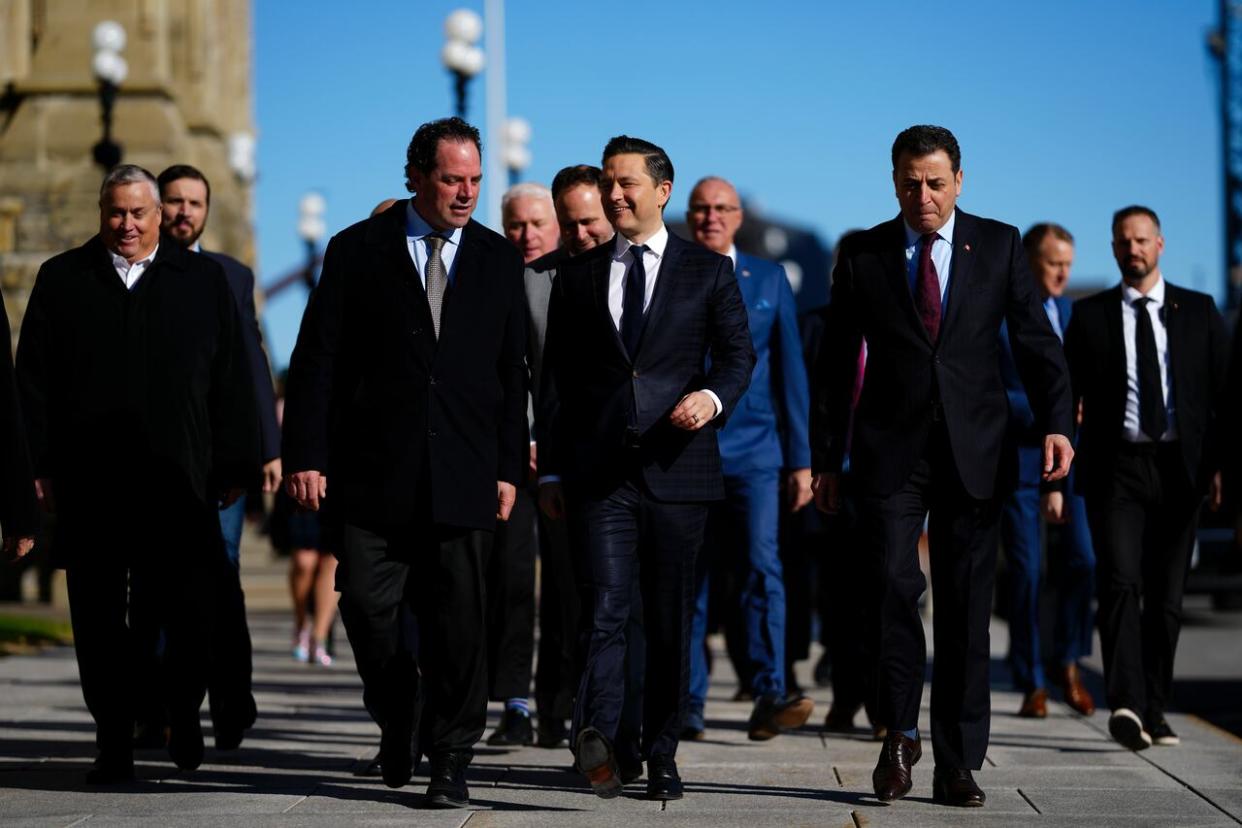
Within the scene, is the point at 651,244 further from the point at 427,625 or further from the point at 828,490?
the point at 427,625

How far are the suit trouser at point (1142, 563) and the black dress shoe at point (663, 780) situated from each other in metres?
2.44

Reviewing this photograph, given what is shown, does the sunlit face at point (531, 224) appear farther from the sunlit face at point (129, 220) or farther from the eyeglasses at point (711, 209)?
the sunlit face at point (129, 220)

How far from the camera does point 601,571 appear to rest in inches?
272

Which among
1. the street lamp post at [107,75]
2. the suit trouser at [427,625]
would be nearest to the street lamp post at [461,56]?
the street lamp post at [107,75]

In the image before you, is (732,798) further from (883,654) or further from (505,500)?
(505,500)

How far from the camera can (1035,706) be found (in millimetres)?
10031

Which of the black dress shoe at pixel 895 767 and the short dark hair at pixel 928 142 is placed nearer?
the black dress shoe at pixel 895 767

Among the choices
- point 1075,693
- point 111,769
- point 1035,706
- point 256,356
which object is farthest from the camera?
point 1075,693

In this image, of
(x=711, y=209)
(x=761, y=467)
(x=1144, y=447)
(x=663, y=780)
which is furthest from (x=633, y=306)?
(x=1144, y=447)

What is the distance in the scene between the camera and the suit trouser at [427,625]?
6863 mm

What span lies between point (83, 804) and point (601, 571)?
5.84ft

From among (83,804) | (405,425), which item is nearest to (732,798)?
(405,425)

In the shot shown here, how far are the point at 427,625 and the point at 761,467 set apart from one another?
2472 mm

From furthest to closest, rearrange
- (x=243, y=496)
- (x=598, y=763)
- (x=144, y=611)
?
(x=243, y=496)
(x=144, y=611)
(x=598, y=763)
